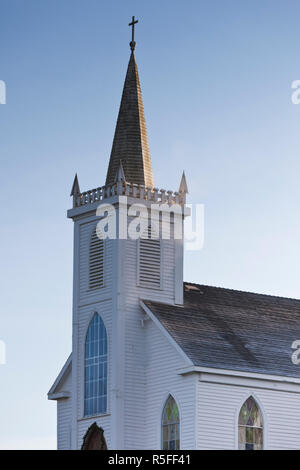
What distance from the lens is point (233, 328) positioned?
204 ft

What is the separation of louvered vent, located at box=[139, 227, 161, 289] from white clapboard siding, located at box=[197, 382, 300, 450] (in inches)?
231

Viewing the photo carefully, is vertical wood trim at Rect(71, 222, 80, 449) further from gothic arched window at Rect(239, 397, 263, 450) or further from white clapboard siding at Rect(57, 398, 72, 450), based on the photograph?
gothic arched window at Rect(239, 397, 263, 450)

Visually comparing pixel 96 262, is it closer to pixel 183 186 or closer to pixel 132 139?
pixel 183 186

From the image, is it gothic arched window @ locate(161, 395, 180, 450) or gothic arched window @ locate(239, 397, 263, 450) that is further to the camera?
gothic arched window @ locate(239, 397, 263, 450)

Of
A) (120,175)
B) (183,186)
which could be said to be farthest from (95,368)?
(183,186)

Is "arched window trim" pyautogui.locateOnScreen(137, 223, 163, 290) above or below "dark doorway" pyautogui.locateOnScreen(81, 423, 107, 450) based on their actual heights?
above

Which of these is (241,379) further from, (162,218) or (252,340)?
(162,218)

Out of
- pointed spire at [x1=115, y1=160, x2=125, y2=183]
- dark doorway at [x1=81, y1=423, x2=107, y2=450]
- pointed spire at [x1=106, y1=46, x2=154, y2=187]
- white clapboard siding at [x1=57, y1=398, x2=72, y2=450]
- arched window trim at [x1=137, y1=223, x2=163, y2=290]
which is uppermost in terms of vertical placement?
pointed spire at [x1=106, y1=46, x2=154, y2=187]

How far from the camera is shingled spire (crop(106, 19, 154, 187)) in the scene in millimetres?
62953

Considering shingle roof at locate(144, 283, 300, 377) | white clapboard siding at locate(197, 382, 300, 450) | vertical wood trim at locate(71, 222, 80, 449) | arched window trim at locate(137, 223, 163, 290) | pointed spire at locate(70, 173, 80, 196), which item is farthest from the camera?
pointed spire at locate(70, 173, 80, 196)

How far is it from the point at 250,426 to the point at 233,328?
15.8 ft

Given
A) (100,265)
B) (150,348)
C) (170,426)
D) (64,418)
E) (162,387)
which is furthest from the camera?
(64,418)

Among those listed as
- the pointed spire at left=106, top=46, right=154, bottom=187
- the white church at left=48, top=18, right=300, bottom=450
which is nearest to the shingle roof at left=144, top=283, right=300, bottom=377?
the white church at left=48, top=18, right=300, bottom=450
